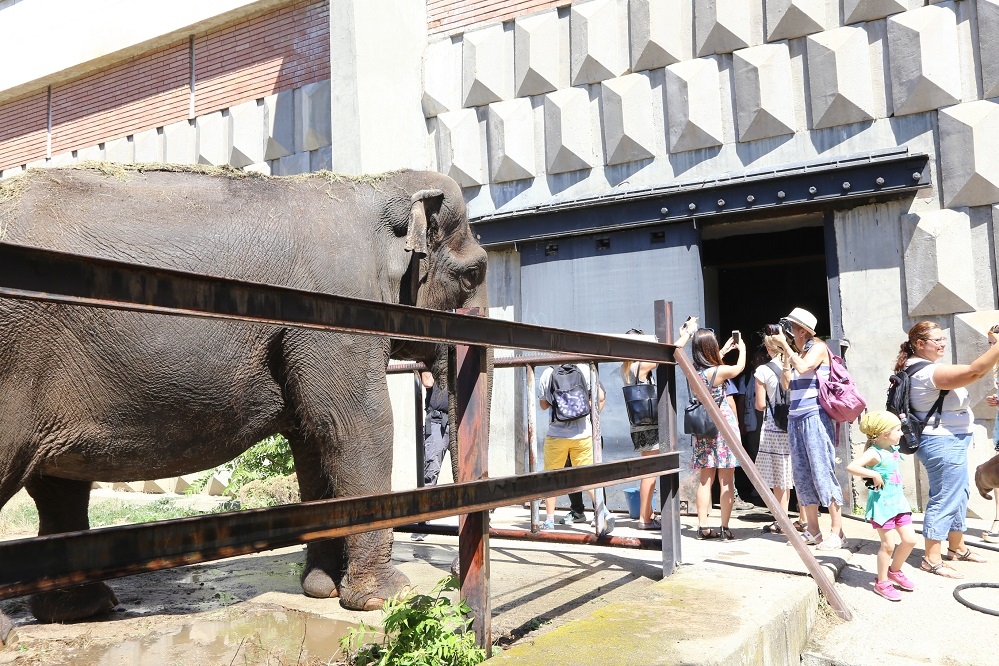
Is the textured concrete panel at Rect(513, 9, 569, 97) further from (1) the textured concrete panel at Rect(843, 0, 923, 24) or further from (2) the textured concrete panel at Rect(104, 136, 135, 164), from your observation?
(2) the textured concrete panel at Rect(104, 136, 135, 164)

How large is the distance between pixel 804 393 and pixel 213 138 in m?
9.73

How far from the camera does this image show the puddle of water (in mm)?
3418

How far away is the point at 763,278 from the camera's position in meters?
13.2

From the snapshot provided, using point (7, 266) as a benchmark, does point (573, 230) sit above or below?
above

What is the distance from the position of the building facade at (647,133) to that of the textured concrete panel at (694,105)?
2cm

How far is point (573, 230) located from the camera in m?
9.25

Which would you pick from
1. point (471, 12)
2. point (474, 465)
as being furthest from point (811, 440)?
point (471, 12)

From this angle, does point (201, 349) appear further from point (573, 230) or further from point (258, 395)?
point (573, 230)

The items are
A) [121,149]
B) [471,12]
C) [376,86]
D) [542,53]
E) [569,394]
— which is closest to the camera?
[569,394]

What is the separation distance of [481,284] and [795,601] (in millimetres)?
2762

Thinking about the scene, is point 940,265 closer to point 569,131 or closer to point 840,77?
point 840,77

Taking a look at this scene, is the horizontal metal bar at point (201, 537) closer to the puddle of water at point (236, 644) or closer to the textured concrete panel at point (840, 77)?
the puddle of water at point (236, 644)

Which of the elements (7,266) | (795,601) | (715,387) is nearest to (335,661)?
(795,601)

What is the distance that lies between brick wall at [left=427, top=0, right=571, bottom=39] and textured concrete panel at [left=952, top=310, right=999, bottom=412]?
5504 millimetres
